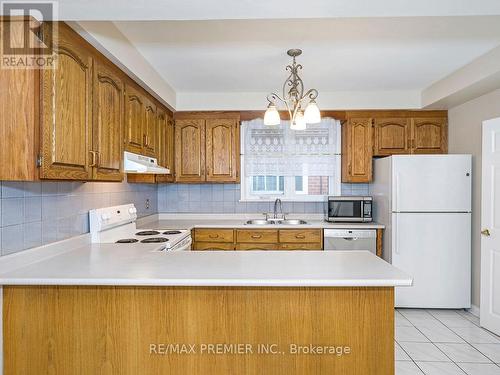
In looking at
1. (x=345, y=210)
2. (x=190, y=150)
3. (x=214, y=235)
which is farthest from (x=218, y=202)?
(x=345, y=210)

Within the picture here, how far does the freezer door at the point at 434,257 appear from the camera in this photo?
353cm

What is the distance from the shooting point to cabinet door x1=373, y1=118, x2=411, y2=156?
4.04 m

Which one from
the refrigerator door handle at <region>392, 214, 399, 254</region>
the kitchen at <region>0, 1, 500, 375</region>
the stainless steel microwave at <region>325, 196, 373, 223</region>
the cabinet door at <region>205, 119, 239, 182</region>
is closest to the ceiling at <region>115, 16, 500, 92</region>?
the kitchen at <region>0, 1, 500, 375</region>

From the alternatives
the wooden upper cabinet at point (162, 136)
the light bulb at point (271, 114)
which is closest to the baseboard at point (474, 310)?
the light bulb at point (271, 114)

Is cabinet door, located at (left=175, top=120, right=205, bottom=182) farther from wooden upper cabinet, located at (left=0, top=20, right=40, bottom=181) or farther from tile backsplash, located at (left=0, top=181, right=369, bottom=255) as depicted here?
wooden upper cabinet, located at (left=0, top=20, right=40, bottom=181)

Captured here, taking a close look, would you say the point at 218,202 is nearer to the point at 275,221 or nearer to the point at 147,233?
the point at 275,221

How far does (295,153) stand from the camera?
4.33 meters

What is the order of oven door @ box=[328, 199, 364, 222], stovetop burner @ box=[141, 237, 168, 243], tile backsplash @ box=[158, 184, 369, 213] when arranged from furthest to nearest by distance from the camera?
tile backsplash @ box=[158, 184, 369, 213]
oven door @ box=[328, 199, 364, 222]
stovetop burner @ box=[141, 237, 168, 243]

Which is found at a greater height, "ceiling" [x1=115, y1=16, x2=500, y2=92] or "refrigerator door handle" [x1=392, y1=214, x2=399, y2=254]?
"ceiling" [x1=115, y1=16, x2=500, y2=92]

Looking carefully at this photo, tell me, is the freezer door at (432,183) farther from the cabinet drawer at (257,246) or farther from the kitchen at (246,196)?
the cabinet drawer at (257,246)

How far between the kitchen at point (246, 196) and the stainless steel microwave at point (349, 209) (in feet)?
0.09

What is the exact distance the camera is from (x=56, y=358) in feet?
5.62

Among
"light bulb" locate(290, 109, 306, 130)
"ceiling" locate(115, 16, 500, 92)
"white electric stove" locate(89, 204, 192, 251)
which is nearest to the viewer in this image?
"ceiling" locate(115, 16, 500, 92)

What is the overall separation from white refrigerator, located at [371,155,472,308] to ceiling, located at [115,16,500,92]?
95 cm
